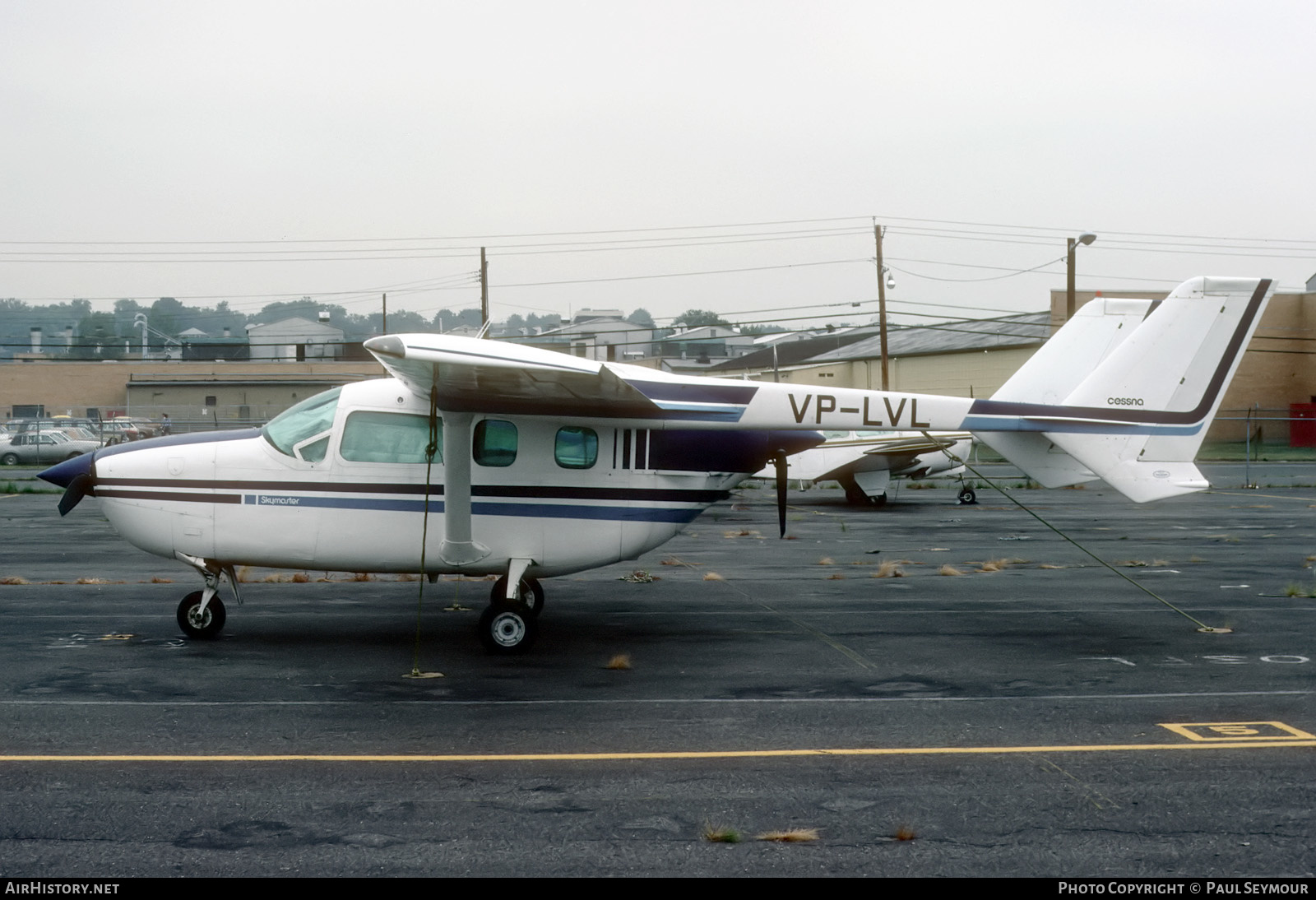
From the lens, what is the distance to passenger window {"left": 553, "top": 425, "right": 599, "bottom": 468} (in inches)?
431

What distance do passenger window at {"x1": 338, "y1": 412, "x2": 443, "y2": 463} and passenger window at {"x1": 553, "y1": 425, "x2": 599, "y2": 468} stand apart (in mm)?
Result: 1112

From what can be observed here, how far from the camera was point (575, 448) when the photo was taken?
11.0m

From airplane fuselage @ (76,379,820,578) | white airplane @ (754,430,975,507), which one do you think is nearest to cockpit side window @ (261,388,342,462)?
airplane fuselage @ (76,379,820,578)

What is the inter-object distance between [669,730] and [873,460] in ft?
64.5

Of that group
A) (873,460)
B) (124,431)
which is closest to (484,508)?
(873,460)

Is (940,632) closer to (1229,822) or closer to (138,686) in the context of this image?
(1229,822)

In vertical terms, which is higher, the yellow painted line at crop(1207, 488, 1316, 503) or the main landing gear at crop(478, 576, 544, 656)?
the main landing gear at crop(478, 576, 544, 656)

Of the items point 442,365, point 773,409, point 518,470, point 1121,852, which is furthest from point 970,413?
point 1121,852

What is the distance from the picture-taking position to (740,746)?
7465 mm

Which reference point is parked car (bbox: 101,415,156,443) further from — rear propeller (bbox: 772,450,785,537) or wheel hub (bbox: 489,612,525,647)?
rear propeller (bbox: 772,450,785,537)

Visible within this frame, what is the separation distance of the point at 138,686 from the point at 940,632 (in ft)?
24.3

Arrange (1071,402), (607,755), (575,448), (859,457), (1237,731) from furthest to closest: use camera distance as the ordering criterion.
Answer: (859,457)
(1071,402)
(575,448)
(1237,731)
(607,755)

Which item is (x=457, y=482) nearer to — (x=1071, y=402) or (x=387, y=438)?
(x=387, y=438)

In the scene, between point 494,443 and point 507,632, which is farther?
point 494,443
